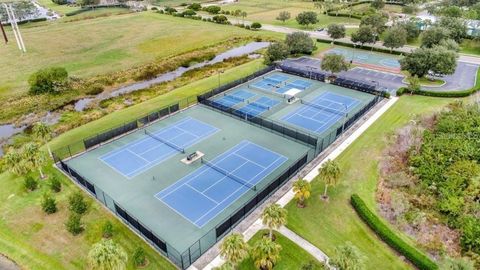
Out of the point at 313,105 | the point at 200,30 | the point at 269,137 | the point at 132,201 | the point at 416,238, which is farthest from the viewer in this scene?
the point at 200,30

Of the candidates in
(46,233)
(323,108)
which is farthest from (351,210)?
(46,233)

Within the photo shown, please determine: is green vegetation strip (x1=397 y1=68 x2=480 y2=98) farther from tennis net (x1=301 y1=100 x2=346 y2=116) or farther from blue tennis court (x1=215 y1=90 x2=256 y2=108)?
blue tennis court (x1=215 y1=90 x2=256 y2=108)

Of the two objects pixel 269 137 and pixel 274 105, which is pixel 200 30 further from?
pixel 269 137

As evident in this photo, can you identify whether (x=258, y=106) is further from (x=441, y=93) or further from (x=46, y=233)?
(x=46, y=233)

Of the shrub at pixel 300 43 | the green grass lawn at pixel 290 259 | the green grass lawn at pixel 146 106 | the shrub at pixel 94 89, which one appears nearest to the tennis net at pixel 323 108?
the green grass lawn at pixel 146 106

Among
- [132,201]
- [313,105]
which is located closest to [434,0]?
[313,105]

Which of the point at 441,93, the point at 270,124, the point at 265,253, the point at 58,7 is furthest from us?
the point at 58,7

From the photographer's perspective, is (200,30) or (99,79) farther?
(200,30)
